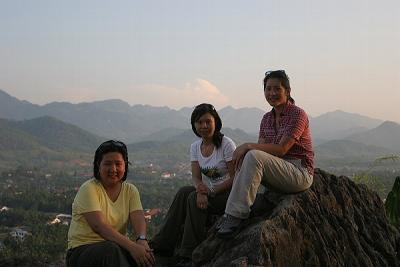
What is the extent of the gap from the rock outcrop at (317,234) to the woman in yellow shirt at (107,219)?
2.35ft

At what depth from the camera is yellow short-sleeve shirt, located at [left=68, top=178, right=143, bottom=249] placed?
3.79 m

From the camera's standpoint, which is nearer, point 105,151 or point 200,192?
point 105,151

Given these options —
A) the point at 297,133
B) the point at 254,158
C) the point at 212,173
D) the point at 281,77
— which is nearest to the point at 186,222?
the point at 212,173

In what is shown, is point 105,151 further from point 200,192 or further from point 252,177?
point 252,177

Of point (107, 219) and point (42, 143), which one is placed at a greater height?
point (107, 219)

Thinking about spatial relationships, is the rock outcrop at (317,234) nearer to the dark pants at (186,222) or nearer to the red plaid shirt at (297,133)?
the dark pants at (186,222)

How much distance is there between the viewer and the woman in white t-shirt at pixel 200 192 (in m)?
4.54

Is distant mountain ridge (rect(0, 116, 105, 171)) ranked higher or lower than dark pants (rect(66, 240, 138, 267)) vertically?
lower

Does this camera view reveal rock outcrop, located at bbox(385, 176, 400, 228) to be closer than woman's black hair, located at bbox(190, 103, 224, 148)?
No

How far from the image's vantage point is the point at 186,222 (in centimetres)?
458

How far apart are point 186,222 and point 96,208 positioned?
43.6 inches

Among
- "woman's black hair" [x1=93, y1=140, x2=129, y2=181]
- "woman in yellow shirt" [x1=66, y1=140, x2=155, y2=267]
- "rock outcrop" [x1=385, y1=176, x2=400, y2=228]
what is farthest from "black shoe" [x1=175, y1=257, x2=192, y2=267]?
"rock outcrop" [x1=385, y1=176, x2=400, y2=228]

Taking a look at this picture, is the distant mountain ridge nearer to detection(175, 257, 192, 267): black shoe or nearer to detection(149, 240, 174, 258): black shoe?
detection(149, 240, 174, 258): black shoe

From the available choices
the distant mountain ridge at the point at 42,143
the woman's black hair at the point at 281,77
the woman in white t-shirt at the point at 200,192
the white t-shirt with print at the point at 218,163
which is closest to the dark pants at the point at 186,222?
the woman in white t-shirt at the point at 200,192
